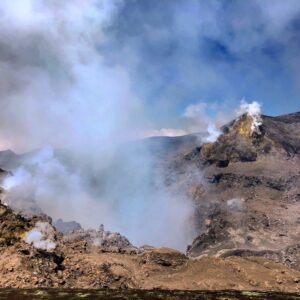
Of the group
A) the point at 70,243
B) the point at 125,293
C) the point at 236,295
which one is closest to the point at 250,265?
the point at 236,295

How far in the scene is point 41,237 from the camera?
113375 millimetres

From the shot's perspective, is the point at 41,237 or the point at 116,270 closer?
the point at 116,270

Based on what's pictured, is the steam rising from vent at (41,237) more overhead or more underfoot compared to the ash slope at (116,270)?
more overhead

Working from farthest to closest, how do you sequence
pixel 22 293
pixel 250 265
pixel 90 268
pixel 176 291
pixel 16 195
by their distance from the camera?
pixel 16 195
pixel 250 265
pixel 90 268
pixel 176 291
pixel 22 293

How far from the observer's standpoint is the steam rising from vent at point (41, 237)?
11054 centimetres

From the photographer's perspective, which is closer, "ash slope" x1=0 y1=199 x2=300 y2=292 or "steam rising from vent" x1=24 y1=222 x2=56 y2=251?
"ash slope" x1=0 y1=199 x2=300 y2=292

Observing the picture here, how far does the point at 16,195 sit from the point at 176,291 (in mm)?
110982

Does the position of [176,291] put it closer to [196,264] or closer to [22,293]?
[196,264]

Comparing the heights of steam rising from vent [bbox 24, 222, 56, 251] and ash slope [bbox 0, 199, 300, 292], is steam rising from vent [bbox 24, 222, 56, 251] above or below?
above

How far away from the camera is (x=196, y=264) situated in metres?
112

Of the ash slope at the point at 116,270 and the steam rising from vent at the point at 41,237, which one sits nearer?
the ash slope at the point at 116,270

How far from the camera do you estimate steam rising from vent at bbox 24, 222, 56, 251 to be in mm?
110544

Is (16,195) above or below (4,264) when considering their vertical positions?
above

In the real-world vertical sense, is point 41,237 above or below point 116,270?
above
